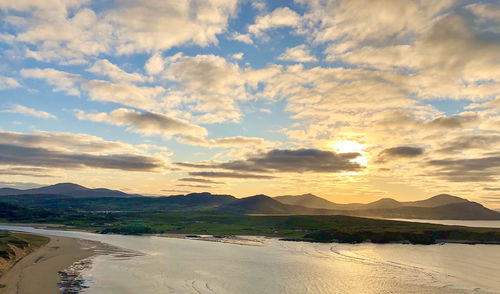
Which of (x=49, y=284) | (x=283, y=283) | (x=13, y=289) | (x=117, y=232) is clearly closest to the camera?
(x=13, y=289)

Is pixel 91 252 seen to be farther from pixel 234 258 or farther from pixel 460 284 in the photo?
pixel 460 284

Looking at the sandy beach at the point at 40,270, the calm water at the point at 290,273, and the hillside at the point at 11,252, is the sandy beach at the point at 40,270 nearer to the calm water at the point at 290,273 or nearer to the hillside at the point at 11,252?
the hillside at the point at 11,252

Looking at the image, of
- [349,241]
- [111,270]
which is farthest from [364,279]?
[349,241]

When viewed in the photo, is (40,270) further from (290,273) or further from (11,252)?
(290,273)

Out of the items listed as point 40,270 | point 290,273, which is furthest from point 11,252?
point 290,273

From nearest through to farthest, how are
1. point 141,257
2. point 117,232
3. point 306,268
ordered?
point 306,268, point 141,257, point 117,232

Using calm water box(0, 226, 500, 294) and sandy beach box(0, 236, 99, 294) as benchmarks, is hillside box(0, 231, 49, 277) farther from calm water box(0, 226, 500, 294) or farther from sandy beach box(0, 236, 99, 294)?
→ calm water box(0, 226, 500, 294)

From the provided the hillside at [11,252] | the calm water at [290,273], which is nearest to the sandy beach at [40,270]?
the hillside at [11,252]

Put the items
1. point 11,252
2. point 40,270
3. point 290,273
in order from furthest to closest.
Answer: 1. point 11,252
2. point 290,273
3. point 40,270
